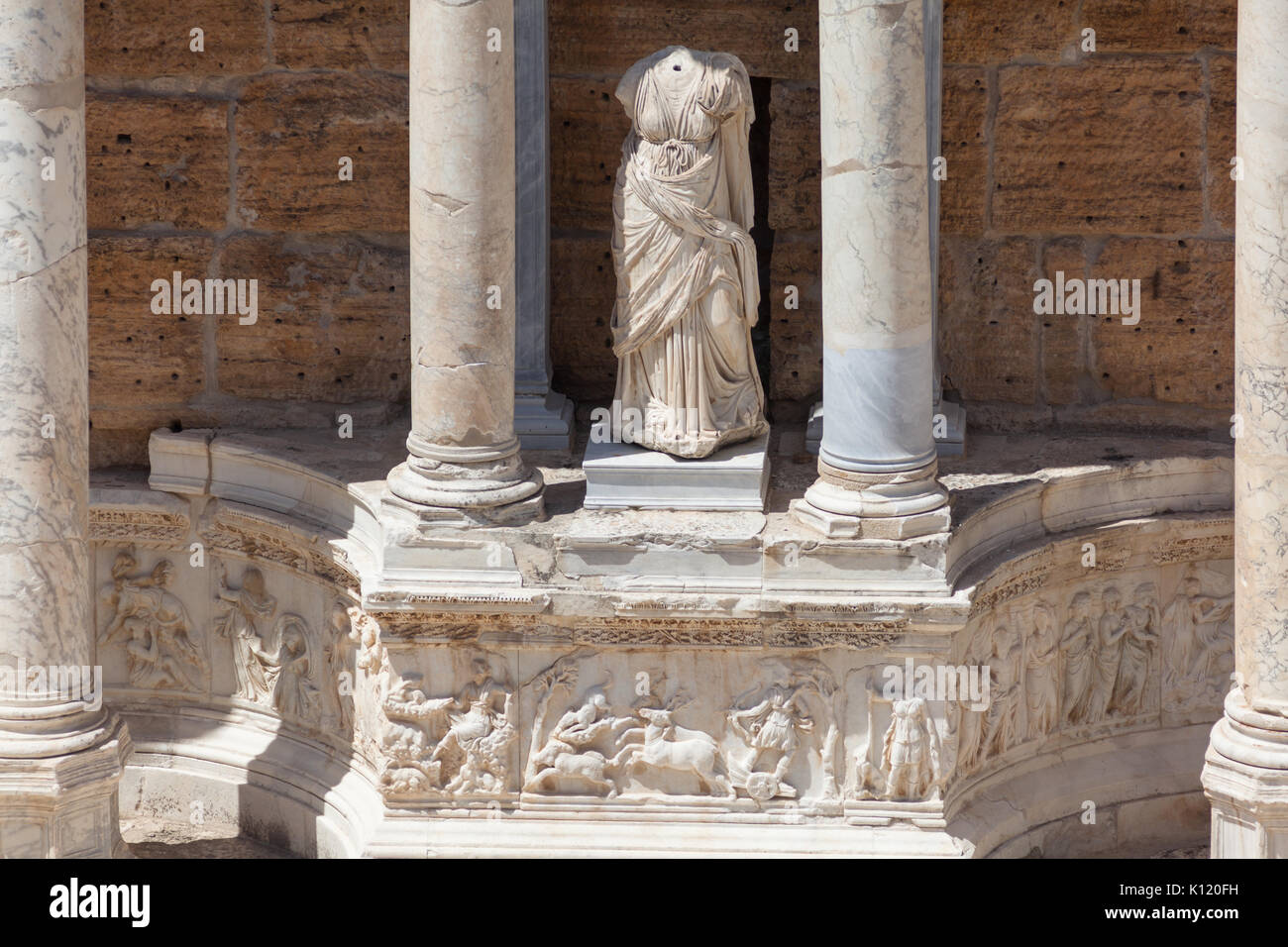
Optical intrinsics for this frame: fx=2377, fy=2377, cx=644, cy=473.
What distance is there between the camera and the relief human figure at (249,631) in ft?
52.0

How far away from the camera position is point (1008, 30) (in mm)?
16359

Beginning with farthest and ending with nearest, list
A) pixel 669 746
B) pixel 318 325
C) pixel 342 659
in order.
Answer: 1. pixel 318 325
2. pixel 342 659
3. pixel 669 746

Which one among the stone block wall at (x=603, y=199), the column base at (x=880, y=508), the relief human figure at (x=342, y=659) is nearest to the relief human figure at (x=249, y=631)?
the relief human figure at (x=342, y=659)

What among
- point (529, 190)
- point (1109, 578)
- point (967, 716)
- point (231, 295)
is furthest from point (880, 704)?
point (231, 295)

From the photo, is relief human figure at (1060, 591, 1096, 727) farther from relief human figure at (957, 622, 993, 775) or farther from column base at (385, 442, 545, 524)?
column base at (385, 442, 545, 524)

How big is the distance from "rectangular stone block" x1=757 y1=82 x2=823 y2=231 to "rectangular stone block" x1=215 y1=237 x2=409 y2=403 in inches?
105

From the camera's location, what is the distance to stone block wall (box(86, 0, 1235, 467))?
1641 cm

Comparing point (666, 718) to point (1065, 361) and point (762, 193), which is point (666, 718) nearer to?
point (762, 193)

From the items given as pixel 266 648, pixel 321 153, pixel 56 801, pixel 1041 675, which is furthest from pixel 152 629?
pixel 1041 675

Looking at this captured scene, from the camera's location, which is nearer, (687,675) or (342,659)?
(687,675)

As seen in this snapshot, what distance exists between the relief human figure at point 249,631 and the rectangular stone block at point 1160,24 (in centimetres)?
683

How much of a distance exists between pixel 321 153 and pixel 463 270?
3.14 metres

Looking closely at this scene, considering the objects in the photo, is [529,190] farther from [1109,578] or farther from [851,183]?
[1109,578]

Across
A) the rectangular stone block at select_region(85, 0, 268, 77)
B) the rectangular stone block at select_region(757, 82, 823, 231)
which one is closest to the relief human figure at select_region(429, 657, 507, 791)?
the rectangular stone block at select_region(757, 82, 823, 231)
